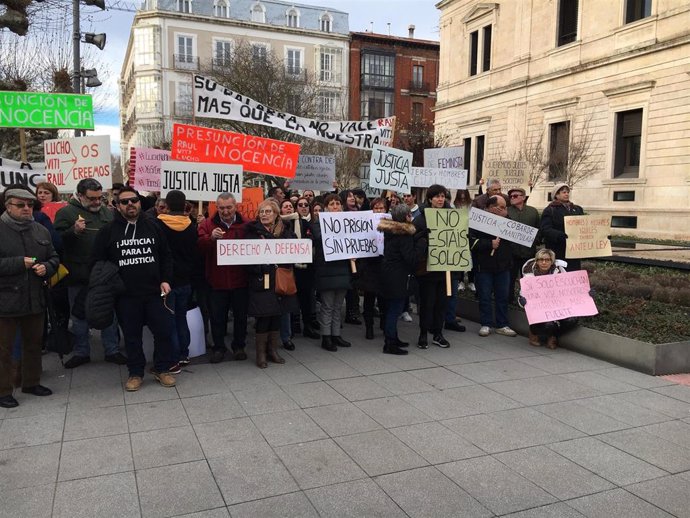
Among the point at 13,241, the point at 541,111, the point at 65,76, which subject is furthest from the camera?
the point at 541,111

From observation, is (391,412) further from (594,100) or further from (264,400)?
(594,100)

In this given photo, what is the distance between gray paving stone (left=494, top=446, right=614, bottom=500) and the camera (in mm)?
3556

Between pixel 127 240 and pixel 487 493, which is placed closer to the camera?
pixel 487 493

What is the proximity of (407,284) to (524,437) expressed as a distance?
274cm

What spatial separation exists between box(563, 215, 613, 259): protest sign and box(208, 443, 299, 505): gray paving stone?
5.45 metres

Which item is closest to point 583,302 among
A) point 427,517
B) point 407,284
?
point 407,284

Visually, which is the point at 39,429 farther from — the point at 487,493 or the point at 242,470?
the point at 487,493

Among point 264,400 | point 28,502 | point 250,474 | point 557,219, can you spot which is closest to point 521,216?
point 557,219

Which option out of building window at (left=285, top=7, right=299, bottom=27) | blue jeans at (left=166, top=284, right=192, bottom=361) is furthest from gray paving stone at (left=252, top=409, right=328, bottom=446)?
building window at (left=285, top=7, right=299, bottom=27)

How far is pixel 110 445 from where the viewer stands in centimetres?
409

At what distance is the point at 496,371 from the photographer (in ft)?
20.0

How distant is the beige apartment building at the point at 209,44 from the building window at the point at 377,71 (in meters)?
1.90

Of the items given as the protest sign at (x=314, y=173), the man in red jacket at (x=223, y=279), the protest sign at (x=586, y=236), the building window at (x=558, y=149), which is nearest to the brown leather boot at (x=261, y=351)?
the man in red jacket at (x=223, y=279)

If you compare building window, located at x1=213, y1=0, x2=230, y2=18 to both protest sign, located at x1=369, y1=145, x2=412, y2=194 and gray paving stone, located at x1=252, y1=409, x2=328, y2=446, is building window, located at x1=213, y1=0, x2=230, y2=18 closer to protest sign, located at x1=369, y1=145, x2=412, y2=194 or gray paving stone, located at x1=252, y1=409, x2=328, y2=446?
protest sign, located at x1=369, y1=145, x2=412, y2=194
